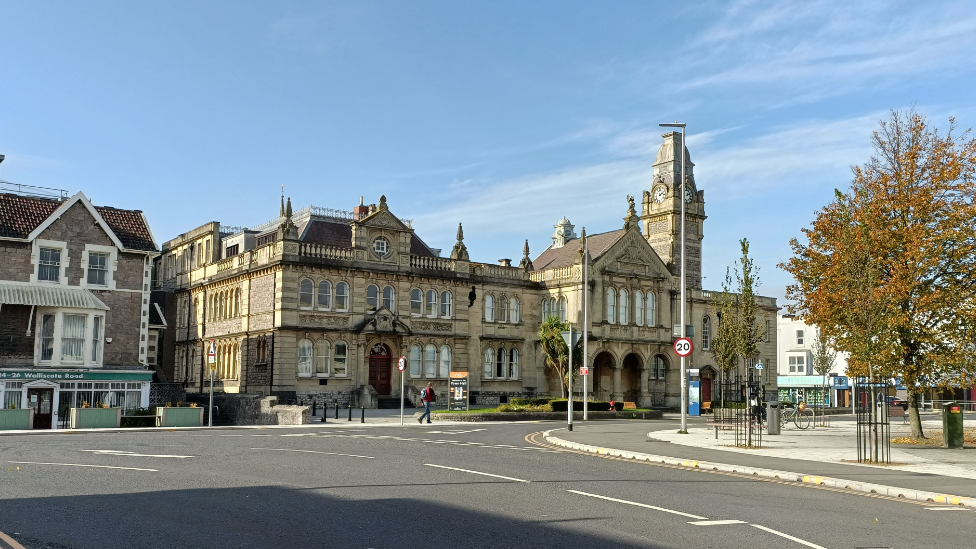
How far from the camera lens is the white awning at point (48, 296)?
3719 cm

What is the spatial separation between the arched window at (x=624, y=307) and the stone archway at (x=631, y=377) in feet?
8.41

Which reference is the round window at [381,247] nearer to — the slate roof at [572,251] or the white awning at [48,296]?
the slate roof at [572,251]

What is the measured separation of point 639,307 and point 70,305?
36199 millimetres

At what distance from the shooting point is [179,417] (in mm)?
35781

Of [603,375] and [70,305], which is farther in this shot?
[603,375]

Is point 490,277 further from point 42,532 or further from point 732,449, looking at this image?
point 42,532

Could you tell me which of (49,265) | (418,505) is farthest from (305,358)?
(418,505)

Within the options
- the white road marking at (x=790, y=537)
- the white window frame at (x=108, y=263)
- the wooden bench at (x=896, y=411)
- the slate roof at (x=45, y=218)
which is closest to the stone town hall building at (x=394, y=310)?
the slate roof at (x=45, y=218)

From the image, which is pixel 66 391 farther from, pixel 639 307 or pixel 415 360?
pixel 639 307

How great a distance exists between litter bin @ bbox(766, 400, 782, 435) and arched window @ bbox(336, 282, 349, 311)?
26.1m

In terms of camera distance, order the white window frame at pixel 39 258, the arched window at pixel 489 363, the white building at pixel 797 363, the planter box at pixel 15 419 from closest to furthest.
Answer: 1. the planter box at pixel 15 419
2. the white window frame at pixel 39 258
3. the arched window at pixel 489 363
4. the white building at pixel 797 363

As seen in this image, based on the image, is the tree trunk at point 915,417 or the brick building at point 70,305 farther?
the brick building at point 70,305

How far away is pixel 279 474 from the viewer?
648 inches

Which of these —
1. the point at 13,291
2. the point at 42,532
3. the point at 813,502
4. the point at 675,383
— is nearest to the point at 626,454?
the point at 813,502
